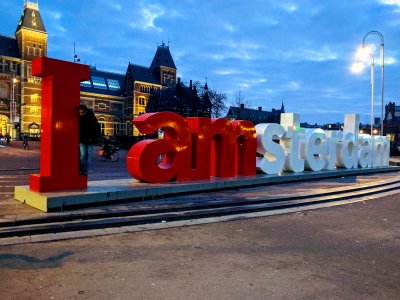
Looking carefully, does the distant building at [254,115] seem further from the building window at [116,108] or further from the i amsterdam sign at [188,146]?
the i amsterdam sign at [188,146]

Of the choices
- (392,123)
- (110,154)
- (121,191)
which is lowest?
(121,191)

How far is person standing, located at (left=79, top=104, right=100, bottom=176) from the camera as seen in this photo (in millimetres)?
8306

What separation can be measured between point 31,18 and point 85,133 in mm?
74272

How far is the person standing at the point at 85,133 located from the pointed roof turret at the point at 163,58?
78.2m

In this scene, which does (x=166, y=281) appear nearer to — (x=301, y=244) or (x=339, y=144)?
(x=301, y=244)

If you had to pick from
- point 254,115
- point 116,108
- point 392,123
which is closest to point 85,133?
point 116,108

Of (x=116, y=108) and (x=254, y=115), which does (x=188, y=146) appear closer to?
(x=116, y=108)

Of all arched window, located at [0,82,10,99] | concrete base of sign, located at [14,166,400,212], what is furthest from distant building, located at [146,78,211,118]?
concrete base of sign, located at [14,166,400,212]

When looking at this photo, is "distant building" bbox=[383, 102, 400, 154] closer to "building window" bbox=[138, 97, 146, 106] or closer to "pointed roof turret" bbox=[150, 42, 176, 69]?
"pointed roof turret" bbox=[150, 42, 176, 69]

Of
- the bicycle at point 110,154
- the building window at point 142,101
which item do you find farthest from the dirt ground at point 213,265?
the building window at point 142,101

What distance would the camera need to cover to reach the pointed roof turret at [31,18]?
231 ft

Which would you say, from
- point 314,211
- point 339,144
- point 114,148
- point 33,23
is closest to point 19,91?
point 33,23

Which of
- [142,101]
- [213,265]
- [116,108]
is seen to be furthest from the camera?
[116,108]

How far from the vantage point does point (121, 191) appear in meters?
8.22
